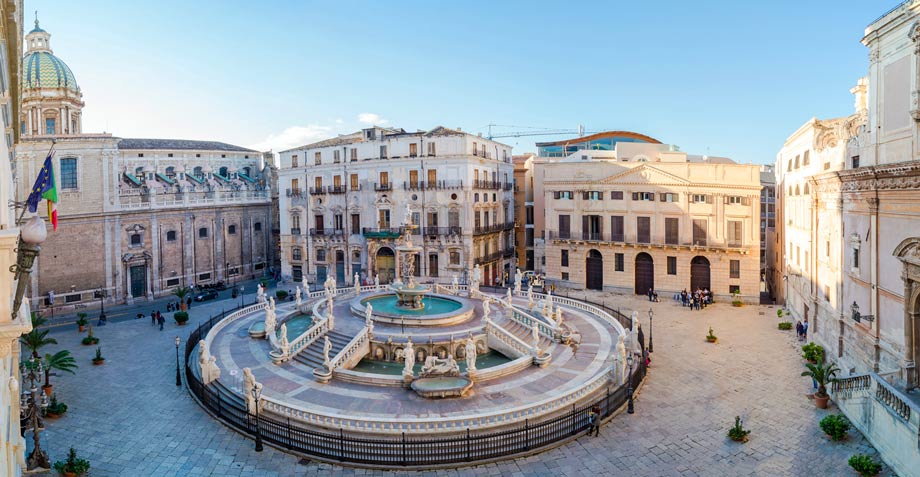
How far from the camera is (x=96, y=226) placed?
41844mm

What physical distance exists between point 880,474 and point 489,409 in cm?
1112

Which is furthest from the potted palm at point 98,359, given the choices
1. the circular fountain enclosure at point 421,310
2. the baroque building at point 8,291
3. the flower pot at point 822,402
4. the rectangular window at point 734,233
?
the rectangular window at point 734,233

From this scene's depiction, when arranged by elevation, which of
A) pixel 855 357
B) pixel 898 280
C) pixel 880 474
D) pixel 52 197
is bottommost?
pixel 880 474

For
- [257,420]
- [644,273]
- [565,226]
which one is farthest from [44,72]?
[644,273]

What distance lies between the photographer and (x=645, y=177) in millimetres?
43375

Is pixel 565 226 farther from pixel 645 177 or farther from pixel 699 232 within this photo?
pixel 699 232

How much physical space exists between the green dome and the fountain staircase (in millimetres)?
41246

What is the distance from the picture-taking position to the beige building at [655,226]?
40.9m

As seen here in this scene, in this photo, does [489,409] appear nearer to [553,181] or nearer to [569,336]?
[569,336]

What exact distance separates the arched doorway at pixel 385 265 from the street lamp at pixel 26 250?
38410 millimetres

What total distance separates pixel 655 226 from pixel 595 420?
28.0m

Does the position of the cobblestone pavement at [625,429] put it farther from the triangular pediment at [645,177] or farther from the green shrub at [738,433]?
the triangular pediment at [645,177]

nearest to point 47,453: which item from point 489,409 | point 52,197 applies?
point 52,197

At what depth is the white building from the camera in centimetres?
4684
